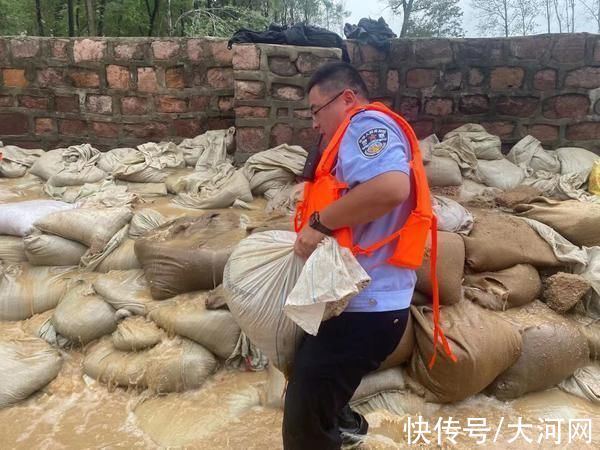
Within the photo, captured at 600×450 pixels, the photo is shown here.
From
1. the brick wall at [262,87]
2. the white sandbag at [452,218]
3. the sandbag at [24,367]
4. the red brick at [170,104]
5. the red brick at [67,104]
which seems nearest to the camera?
the sandbag at [24,367]

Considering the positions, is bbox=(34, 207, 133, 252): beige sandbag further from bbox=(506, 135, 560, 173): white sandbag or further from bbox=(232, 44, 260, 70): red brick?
bbox=(506, 135, 560, 173): white sandbag

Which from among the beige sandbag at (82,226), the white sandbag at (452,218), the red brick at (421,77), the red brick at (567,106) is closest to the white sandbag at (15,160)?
the beige sandbag at (82,226)

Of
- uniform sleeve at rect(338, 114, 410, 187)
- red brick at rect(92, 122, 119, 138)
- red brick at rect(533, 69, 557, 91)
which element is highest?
red brick at rect(533, 69, 557, 91)

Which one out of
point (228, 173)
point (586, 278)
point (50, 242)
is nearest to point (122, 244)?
point (50, 242)

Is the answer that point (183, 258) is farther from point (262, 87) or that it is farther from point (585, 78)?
point (585, 78)

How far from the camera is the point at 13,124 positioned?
15.5ft

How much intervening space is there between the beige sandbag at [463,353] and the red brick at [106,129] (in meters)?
3.55

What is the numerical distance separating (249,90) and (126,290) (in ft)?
6.53

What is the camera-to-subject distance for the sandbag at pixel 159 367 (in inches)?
88.8

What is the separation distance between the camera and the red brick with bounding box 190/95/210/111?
4504mm

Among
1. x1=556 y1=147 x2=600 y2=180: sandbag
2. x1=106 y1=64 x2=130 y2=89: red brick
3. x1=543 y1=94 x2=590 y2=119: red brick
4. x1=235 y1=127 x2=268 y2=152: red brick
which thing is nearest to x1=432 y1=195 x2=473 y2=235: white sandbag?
x1=556 y1=147 x2=600 y2=180: sandbag

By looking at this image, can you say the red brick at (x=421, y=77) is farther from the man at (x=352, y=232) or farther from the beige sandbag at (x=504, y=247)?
the man at (x=352, y=232)

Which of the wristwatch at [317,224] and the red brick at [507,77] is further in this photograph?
the red brick at [507,77]

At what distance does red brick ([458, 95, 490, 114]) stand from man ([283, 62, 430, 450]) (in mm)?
3033
